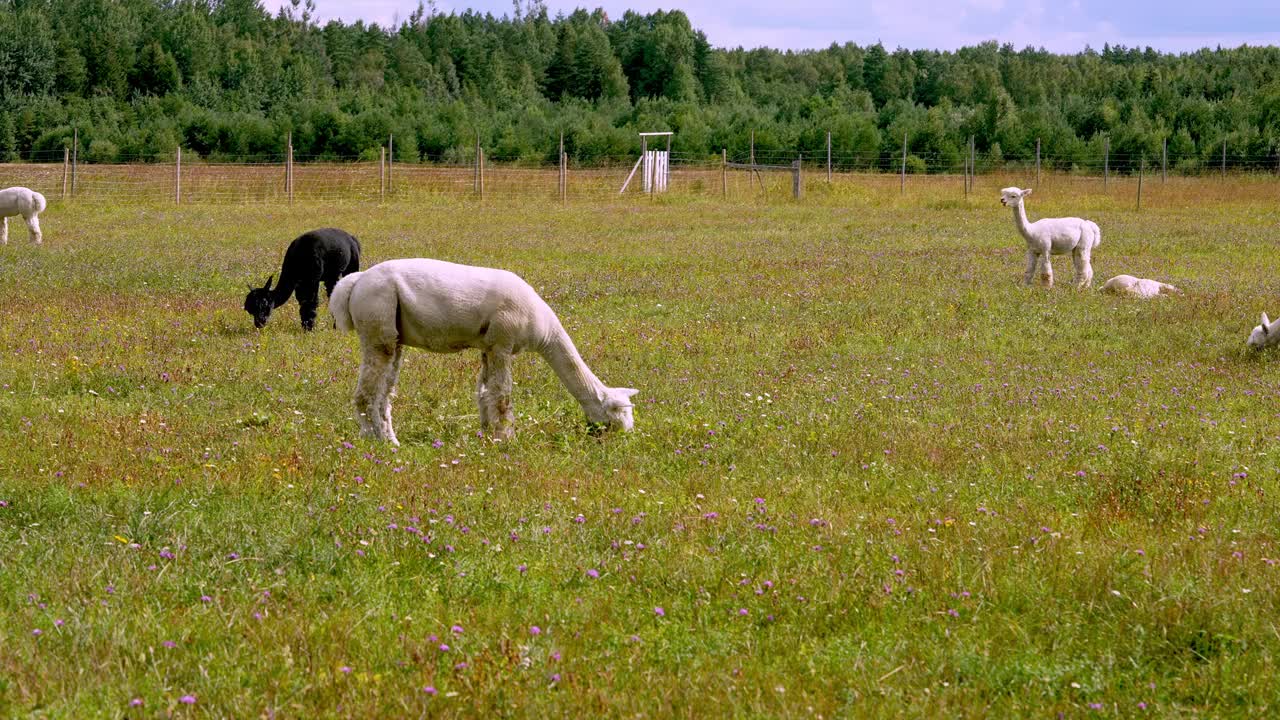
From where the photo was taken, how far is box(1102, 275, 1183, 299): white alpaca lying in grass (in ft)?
55.4

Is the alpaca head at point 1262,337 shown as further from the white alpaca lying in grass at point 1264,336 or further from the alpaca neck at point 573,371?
the alpaca neck at point 573,371

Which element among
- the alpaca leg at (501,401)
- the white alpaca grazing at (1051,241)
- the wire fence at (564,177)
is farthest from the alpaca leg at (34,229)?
the alpaca leg at (501,401)

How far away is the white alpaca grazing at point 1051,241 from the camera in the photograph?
57.8 ft

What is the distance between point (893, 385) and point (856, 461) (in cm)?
301

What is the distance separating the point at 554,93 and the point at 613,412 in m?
93.7

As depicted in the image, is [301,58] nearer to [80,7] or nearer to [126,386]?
[80,7]

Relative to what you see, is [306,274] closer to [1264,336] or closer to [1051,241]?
[1264,336]

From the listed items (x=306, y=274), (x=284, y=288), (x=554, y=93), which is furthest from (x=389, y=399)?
(x=554, y=93)

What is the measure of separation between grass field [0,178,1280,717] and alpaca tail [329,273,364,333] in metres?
0.74

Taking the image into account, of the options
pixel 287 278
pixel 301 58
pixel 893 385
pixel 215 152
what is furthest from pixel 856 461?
pixel 301 58

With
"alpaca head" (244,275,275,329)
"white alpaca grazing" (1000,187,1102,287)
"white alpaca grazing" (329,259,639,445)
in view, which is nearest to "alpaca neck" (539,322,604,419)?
"white alpaca grazing" (329,259,639,445)

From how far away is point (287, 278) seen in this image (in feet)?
45.8

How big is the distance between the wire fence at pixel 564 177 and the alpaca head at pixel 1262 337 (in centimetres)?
2613

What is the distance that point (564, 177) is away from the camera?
39.7 m
